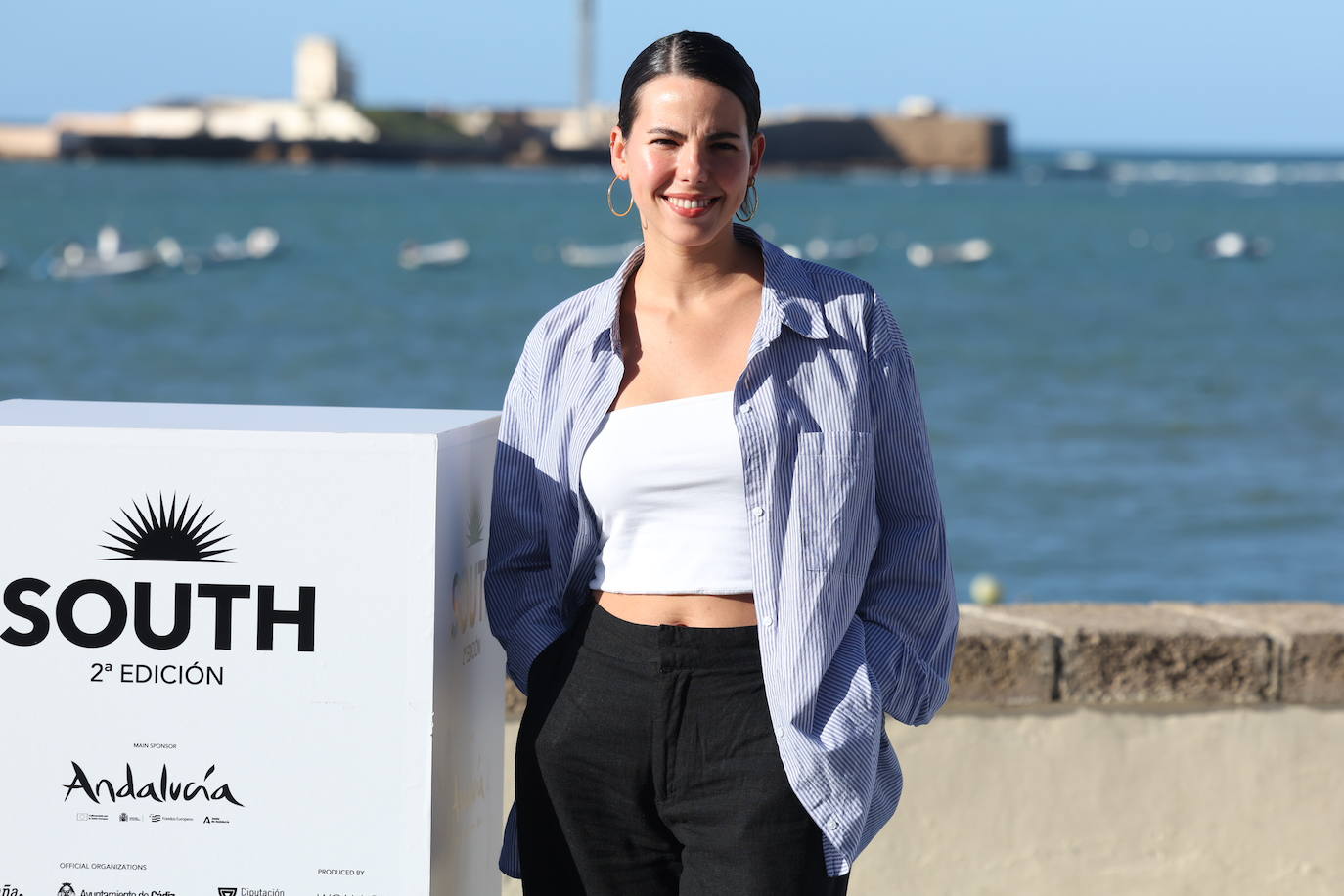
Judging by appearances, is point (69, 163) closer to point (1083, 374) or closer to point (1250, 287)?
point (1250, 287)

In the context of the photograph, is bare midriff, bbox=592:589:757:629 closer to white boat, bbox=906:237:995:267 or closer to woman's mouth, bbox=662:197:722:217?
woman's mouth, bbox=662:197:722:217

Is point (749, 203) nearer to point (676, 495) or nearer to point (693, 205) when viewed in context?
point (693, 205)

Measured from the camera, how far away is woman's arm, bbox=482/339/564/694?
2146mm

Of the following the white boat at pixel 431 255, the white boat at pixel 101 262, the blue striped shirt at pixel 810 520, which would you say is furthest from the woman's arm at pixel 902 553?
the white boat at pixel 431 255

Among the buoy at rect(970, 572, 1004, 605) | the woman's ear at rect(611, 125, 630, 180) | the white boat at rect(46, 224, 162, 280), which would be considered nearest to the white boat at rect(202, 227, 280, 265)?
the white boat at rect(46, 224, 162, 280)

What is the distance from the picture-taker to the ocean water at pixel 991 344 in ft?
42.3

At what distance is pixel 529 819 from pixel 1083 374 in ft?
72.1

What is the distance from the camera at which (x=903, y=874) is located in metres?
2.91

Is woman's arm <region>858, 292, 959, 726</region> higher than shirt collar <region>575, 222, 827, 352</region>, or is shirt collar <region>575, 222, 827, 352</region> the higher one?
shirt collar <region>575, 222, 827, 352</region>

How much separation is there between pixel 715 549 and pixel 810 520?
12 cm

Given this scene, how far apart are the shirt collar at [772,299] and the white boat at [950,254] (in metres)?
43.3

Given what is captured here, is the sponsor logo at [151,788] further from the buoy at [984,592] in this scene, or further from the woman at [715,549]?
the buoy at [984,592]

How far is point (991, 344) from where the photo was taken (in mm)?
26641

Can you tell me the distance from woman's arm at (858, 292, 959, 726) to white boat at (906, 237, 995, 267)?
43.4m
